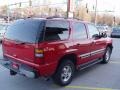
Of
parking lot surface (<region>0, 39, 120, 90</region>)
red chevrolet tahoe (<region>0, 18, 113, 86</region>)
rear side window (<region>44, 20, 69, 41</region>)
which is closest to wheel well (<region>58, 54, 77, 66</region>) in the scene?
red chevrolet tahoe (<region>0, 18, 113, 86</region>)

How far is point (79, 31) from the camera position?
710cm

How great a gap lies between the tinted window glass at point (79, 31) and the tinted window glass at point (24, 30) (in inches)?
51.8

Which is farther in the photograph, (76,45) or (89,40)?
(89,40)

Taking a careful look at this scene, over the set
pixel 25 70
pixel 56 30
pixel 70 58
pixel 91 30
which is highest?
pixel 56 30

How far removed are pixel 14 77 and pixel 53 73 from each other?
67.7 inches

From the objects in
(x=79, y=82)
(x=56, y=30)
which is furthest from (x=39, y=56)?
(x=79, y=82)

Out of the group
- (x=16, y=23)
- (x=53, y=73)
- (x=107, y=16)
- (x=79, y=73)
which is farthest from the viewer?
(x=107, y=16)

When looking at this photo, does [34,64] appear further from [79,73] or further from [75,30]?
[79,73]

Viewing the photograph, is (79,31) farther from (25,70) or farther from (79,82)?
(25,70)

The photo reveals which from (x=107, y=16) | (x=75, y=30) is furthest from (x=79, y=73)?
(x=107, y=16)

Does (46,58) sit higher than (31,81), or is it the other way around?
(46,58)

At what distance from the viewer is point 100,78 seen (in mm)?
7441

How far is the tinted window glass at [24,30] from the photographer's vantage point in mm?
5871

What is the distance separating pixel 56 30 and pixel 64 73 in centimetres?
127
